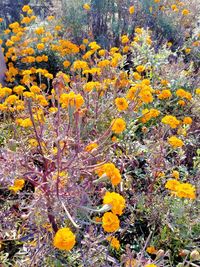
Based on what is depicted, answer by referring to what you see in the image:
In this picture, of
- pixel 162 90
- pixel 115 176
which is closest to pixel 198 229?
pixel 115 176

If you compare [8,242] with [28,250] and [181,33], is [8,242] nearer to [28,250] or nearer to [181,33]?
[28,250]

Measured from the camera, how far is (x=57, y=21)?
14.1ft

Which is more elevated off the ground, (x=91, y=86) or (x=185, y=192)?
(x=91, y=86)

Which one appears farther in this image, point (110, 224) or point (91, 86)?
point (91, 86)

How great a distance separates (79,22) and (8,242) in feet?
→ 9.82

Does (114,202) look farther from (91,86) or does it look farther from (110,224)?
(91,86)

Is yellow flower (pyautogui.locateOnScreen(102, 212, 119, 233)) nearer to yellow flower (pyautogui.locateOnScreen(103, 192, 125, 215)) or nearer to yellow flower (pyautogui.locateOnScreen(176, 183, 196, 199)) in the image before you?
yellow flower (pyautogui.locateOnScreen(103, 192, 125, 215))

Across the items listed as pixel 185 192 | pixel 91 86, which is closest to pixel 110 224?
pixel 185 192

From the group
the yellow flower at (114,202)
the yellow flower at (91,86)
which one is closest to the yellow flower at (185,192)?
the yellow flower at (114,202)

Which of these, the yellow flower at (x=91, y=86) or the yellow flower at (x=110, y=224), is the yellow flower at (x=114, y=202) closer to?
the yellow flower at (x=110, y=224)

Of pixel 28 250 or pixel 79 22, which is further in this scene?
pixel 79 22

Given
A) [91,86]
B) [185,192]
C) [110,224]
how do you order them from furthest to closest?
[91,86]
[185,192]
[110,224]

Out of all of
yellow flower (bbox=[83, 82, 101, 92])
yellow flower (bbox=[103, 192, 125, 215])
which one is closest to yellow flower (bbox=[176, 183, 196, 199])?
yellow flower (bbox=[103, 192, 125, 215])

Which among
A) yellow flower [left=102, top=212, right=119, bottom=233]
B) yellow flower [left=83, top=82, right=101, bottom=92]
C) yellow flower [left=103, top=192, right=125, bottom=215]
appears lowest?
yellow flower [left=102, top=212, right=119, bottom=233]
